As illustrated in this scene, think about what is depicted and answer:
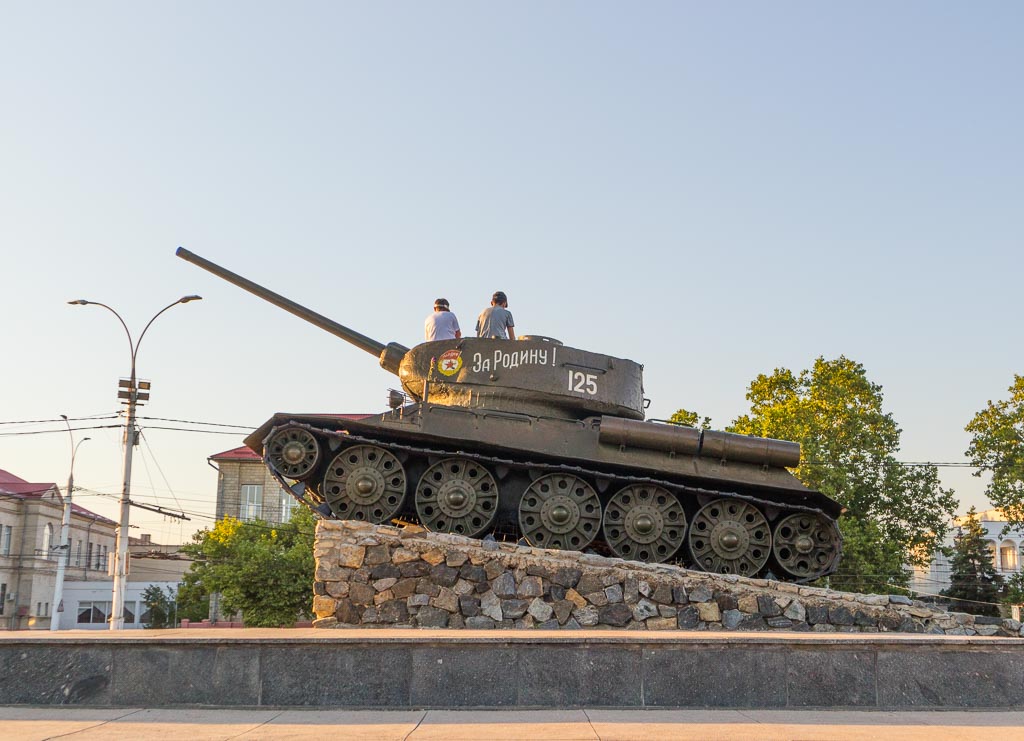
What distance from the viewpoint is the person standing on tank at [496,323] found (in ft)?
62.0

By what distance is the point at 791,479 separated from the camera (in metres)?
18.3

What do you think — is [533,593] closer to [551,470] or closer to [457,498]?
[457,498]

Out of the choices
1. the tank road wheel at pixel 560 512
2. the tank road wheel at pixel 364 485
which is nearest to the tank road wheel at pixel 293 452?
the tank road wheel at pixel 364 485

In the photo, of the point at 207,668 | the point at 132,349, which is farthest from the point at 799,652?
the point at 132,349

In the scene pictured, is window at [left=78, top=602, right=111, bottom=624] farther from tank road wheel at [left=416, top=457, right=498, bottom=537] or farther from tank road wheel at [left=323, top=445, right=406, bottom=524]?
tank road wheel at [left=416, top=457, right=498, bottom=537]

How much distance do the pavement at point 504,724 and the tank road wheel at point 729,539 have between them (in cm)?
774

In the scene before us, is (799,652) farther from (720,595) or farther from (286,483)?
(286,483)

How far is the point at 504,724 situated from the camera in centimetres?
911

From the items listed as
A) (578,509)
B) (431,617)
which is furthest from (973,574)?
(431,617)

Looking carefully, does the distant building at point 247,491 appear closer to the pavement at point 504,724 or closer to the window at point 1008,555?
the pavement at point 504,724

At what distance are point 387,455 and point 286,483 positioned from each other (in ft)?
5.60

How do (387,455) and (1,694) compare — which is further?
(387,455)

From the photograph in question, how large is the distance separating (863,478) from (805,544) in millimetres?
24362

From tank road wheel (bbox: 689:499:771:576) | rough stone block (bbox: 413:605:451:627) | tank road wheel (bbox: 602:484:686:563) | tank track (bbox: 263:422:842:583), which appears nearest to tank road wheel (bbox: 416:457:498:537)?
tank track (bbox: 263:422:842:583)
